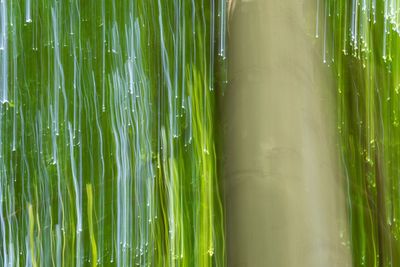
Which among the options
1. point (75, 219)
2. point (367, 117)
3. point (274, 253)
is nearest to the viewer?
point (274, 253)

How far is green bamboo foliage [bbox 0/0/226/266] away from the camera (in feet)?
5.73

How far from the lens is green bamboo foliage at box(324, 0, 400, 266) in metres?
1.84

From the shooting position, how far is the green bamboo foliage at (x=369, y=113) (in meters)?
1.84

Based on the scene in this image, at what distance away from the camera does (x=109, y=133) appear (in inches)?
71.1

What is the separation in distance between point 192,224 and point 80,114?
339 mm

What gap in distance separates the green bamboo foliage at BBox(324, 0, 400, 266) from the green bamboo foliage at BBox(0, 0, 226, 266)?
28 cm

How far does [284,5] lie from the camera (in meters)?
1.81

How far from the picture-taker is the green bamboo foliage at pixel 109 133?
1.75 m

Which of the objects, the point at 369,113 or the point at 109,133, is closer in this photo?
the point at 109,133

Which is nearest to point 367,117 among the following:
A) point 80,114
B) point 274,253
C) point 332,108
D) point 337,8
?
point 332,108

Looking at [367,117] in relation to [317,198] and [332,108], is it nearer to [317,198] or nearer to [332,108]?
[332,108]

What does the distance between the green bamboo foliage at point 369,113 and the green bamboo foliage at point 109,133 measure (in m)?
0.28

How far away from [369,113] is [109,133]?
1.92 ft

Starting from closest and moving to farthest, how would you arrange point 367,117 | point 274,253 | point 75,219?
point 274,253 < point 75,219 < point 367,117
